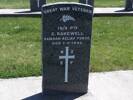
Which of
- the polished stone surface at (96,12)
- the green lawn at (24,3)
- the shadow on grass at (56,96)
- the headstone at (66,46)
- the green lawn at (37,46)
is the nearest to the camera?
the headstone at (66,46)

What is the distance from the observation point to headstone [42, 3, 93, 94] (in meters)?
6.30

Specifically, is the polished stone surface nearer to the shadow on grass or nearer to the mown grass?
the mown grass

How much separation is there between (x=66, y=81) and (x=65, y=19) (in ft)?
3.31

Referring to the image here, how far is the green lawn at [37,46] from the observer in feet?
27.4

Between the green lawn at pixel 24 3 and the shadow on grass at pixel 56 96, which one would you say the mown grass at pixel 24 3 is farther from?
the shadow on grass at pixel 56 96

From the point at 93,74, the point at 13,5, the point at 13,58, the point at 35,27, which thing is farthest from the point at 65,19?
the point at 13,5

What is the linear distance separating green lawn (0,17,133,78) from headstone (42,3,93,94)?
4.27 ft

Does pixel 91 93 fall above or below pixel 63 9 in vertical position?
below

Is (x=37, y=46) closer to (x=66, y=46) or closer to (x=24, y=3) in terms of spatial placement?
(x=66, y=46)

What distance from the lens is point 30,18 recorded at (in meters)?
14.7

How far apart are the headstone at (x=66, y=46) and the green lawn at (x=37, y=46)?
4.27 feet

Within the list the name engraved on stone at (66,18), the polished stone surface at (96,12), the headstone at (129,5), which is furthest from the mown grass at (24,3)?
the name engraved on stone at (66,18)

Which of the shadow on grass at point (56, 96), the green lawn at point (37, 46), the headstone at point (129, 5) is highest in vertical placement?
the headstone at point (129, 5)

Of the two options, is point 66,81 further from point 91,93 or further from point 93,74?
point 93,74
